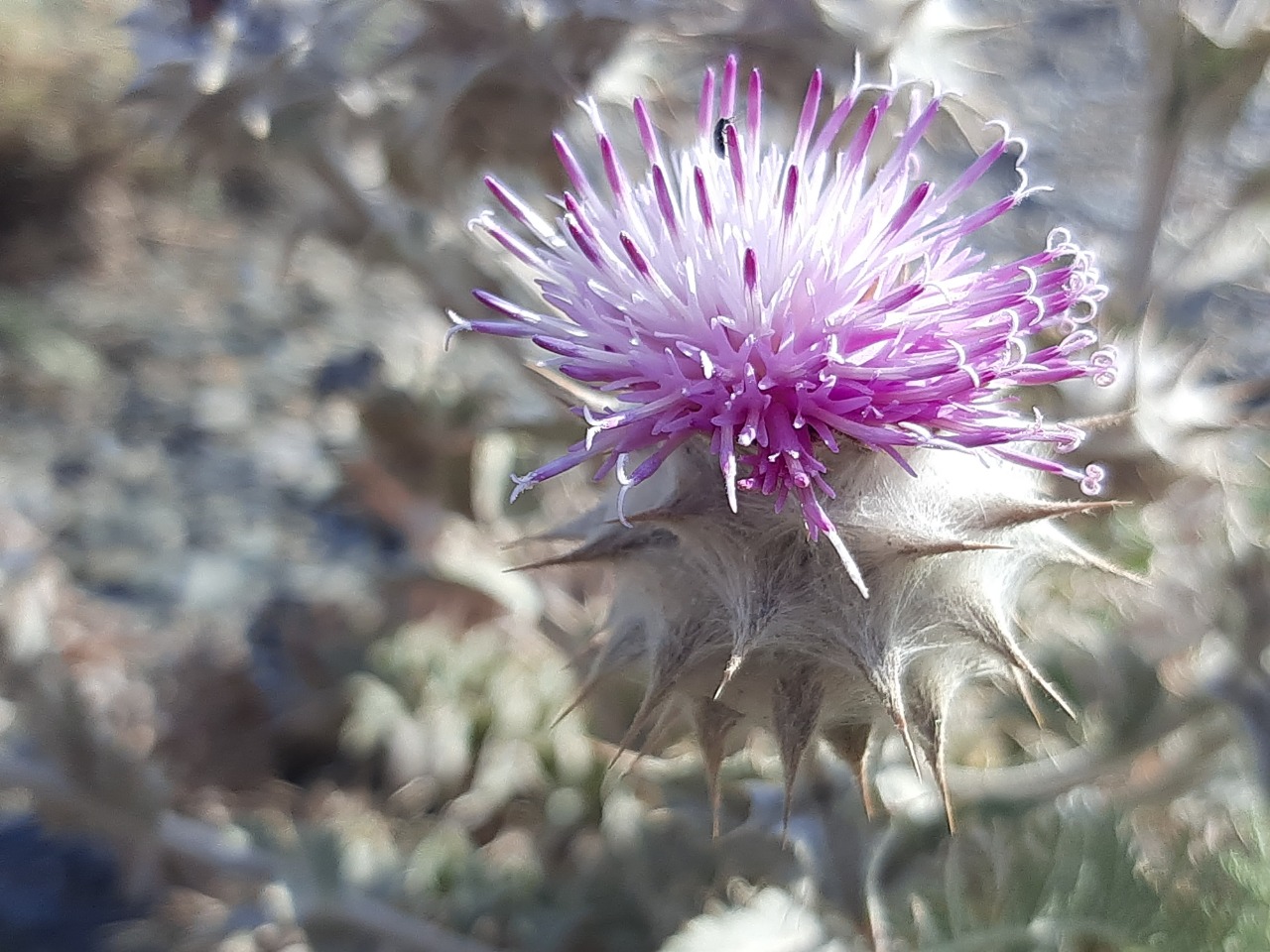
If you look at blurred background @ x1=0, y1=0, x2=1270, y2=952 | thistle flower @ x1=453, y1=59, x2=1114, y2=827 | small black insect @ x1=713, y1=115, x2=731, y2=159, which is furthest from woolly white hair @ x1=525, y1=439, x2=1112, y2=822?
small black insect @ x1=713, y1=115, x2=731, y2=159

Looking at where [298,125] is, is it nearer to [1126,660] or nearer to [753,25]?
[753,25]

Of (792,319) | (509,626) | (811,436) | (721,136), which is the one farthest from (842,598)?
(509,626)

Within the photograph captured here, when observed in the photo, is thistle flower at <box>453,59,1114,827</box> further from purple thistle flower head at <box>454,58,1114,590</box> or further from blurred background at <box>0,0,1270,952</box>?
blurred background at <box>0,0,1270,952</box>

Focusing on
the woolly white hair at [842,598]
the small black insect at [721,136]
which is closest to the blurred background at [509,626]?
the woolly white hair at [842,598]

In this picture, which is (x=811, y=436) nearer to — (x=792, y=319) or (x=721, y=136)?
(x=792, y=319)

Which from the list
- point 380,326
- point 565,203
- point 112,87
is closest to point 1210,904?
point 565,203

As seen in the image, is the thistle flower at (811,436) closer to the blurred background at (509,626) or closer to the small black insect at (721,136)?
the small black insect at (721,136)
